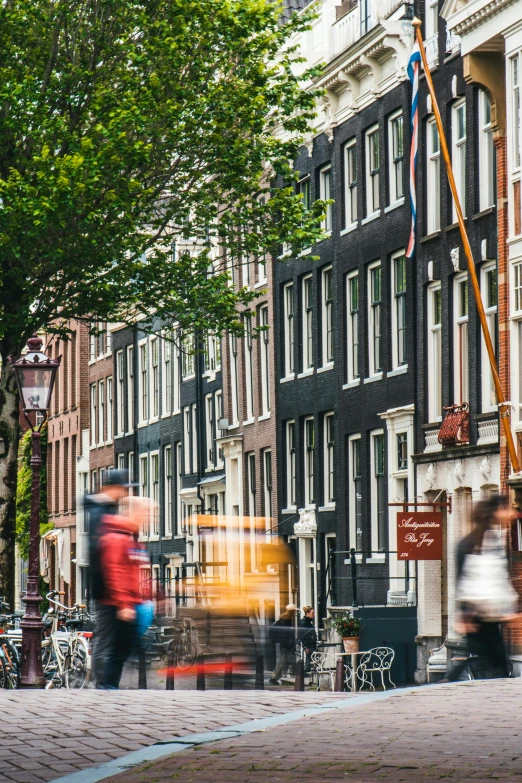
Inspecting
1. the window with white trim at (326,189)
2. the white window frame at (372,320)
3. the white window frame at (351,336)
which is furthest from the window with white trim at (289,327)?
the white window frame at (372,320)

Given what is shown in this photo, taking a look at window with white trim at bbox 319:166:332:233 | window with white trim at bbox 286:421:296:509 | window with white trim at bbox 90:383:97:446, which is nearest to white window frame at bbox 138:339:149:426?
window with white trim at bbox 90:383:97:446

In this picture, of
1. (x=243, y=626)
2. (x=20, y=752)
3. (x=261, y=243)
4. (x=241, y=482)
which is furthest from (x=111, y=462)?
(x=20, y=752)

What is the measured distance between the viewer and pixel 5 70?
3203cm

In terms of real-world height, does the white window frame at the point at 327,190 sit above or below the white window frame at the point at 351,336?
above

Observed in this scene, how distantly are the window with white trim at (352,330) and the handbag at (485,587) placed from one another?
25.2m

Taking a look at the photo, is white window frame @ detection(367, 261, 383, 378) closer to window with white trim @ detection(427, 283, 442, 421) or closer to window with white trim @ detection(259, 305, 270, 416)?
window with white trim @ detection(427, 283, 442, 421)

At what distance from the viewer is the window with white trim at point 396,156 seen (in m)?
38.0

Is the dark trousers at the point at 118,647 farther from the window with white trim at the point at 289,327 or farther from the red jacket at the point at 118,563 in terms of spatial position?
the window with white trim at the point at 289,327

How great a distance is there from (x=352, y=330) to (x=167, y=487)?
802 inches

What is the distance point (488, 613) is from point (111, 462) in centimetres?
5270

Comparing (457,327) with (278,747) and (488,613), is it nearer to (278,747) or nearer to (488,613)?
(488,613)

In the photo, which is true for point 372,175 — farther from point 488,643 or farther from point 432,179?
point 488,643

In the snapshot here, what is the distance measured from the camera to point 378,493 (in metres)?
39.1

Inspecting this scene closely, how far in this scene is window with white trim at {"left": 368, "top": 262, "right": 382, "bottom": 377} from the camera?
Answer: 129 ft
